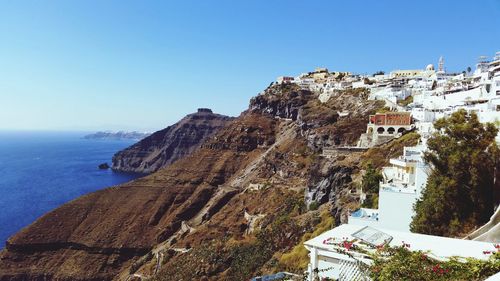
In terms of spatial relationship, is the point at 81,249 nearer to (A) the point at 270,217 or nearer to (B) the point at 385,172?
(A) the point at 270,217

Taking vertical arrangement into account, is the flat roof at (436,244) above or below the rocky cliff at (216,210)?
above

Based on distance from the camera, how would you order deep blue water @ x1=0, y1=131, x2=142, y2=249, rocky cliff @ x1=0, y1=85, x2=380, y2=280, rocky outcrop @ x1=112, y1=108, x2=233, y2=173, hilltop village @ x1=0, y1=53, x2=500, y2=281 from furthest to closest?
rocky outcrop @ x1=112, y1=108, x2=233, y2=173 → deep blue water @ x1=0, y1=131, x2=142, y2=249 → rocky cliff @ x1=0, y1=85, x2=380, y2=280 → hilltop village @ x1=0, y1=53, x2=500, y2=281

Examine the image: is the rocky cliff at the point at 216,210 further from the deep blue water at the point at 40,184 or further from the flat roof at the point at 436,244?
the flat roof at the point at 436,244

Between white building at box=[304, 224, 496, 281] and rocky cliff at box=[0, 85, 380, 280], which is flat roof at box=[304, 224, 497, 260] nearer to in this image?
white building at box=[304, 224, 496, 281]

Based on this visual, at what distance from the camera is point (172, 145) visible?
158125 millimetres

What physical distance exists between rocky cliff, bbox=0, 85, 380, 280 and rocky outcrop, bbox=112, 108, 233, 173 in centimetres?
7280

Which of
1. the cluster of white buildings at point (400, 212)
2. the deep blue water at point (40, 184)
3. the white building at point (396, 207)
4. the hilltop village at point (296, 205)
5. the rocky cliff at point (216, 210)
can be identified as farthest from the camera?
the deep blue water at point (40, 184)

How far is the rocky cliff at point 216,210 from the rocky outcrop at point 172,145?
72.8 m

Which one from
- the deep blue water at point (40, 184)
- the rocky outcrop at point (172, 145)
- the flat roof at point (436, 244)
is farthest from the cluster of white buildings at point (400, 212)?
the rocky outcrop at point (172, 145)

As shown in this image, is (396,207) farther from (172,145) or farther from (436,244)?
(172,145)

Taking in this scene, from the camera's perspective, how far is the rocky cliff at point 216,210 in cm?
3581

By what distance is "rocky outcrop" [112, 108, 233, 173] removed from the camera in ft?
504

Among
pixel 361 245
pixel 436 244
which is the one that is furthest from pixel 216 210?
pixel 436 244

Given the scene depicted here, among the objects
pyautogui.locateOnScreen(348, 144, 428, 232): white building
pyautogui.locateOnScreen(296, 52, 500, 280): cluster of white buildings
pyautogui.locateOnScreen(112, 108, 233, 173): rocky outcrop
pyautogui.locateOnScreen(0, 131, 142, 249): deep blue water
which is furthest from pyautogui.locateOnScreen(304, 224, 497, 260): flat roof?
pyautogui.locateOnScreen(112, 108, 233, 173): rocky outcrop
